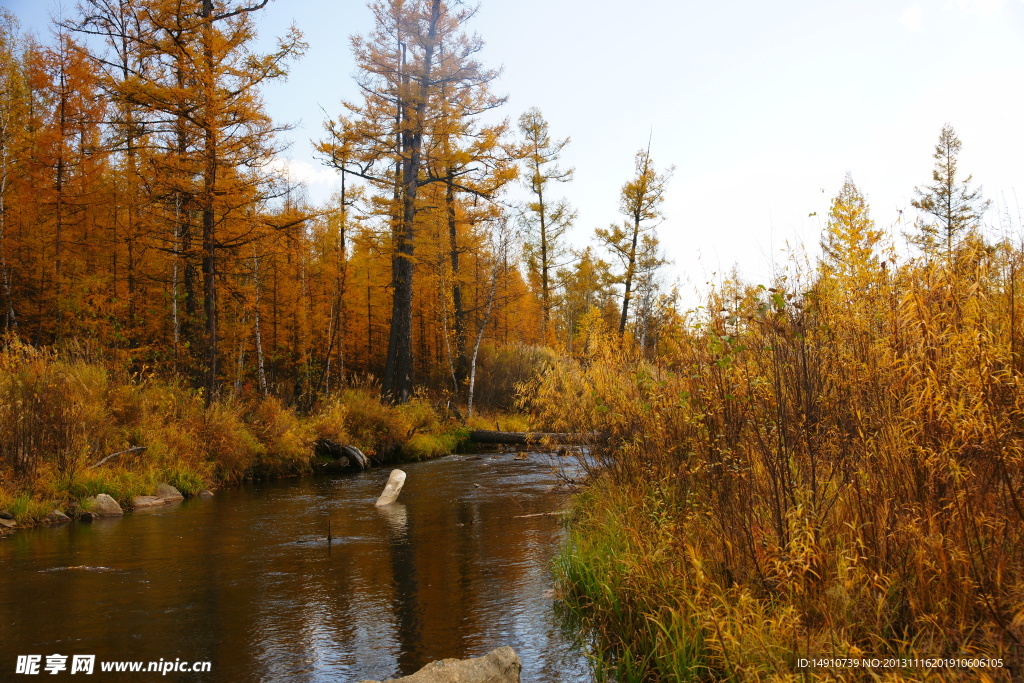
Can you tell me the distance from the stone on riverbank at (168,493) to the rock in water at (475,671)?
8458 mm

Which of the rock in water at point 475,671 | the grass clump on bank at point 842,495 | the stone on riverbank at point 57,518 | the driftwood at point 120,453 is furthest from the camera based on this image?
the driftwood at point 120,453

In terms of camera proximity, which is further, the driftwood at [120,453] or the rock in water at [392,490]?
the rock in water at [392,490]

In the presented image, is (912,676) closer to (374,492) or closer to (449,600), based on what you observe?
(449,600)

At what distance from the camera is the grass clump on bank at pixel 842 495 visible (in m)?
3.41

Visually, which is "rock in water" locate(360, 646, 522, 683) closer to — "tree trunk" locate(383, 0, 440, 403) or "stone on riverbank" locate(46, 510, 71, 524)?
"stone on riverbank" locate(46, 510, 71, 524)

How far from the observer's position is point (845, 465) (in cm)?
430

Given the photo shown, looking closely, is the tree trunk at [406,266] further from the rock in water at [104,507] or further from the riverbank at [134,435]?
the rock in water at [104,507]

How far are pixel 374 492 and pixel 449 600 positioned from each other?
6.24m

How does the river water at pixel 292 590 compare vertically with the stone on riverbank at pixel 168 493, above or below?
below

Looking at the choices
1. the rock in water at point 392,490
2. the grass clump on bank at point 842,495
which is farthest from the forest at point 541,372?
the rock in water at point 392,490

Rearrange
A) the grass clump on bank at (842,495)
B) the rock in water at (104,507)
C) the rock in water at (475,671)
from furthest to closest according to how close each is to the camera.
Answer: the rock in water at (104,507), the rock in water at (475,671), the grass clump on bank at (842,495)

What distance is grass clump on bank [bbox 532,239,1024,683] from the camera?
3.41m

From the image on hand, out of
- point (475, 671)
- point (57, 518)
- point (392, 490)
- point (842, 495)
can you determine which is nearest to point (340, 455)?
point (392, 490)

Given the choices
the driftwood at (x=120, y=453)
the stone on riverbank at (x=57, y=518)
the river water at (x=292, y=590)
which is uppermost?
the driftwood at (x=120, y=453)
